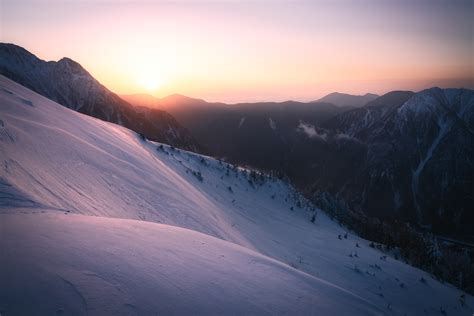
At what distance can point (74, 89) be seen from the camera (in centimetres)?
12231

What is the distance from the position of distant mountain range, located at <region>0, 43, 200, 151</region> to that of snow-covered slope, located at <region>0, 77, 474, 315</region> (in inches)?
4180

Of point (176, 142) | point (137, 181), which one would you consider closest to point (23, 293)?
point (137, 181)

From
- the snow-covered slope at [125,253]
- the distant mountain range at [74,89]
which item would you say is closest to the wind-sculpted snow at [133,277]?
the snow-covered slope at [125,253]

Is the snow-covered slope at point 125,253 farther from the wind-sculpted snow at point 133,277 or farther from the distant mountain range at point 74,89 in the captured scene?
the distant mountain range at point 74,89

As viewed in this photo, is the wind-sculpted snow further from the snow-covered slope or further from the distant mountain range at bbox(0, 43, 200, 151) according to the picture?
the distant mountain range at bbox(0, 43, 200, 151)

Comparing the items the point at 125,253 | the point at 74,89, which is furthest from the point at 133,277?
the point at 74,89

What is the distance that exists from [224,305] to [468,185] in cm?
21484

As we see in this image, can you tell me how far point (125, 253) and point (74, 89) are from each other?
444 feet

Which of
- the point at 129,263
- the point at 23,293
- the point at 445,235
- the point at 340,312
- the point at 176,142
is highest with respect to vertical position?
the point at 23,293

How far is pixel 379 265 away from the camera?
18219 millimetres

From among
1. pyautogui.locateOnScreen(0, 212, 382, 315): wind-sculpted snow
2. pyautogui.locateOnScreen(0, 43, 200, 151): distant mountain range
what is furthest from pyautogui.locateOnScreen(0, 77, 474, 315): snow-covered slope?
pyautogui.locateOnScreen(0, 43, 200, 151): distant mountain range

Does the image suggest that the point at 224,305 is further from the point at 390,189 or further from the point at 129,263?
the point at 390,189

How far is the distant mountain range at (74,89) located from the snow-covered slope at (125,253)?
348ft

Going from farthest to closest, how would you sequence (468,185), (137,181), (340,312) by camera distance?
(468,185), (137,181), (340,312)
